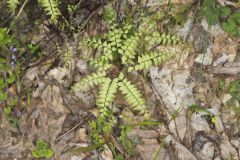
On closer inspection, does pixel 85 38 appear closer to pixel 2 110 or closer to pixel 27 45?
pixel 27 45

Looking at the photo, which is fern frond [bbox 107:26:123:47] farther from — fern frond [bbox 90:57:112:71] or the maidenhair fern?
fern frond [bbox 90:57:112:71]

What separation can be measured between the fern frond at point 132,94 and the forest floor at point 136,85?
0.25m

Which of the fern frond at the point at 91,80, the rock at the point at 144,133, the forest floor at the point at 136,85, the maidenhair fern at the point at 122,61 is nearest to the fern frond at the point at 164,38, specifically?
the maidenhair fern at the point at 122,61

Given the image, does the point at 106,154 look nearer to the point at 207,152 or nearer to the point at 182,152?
the point at 182,152

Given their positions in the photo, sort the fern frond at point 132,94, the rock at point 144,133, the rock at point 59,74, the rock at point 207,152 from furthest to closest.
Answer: the rock at point 59,74 < the rock at point 144,133 < the rock at point 207,152 < the fern frond at point 132,94

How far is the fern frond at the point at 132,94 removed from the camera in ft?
15.0

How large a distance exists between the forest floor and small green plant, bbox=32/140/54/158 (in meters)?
0.01

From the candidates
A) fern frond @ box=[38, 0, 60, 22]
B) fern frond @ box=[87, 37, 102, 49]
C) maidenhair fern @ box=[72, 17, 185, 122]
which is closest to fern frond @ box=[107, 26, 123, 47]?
maidenhair fern @ box=[72, 17, 185, 122]

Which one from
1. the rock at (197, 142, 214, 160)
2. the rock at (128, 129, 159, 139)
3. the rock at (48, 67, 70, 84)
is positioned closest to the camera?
the rock at (197, 142, 214, 160)

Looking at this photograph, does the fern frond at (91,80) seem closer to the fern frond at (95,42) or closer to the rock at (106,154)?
the fern frond at (95,42)

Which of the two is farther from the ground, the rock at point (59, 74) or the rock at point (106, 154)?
the rock at point (59, 74)

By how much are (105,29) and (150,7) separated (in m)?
0.59

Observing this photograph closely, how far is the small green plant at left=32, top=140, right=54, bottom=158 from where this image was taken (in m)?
4.81

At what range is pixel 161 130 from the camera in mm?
4797
